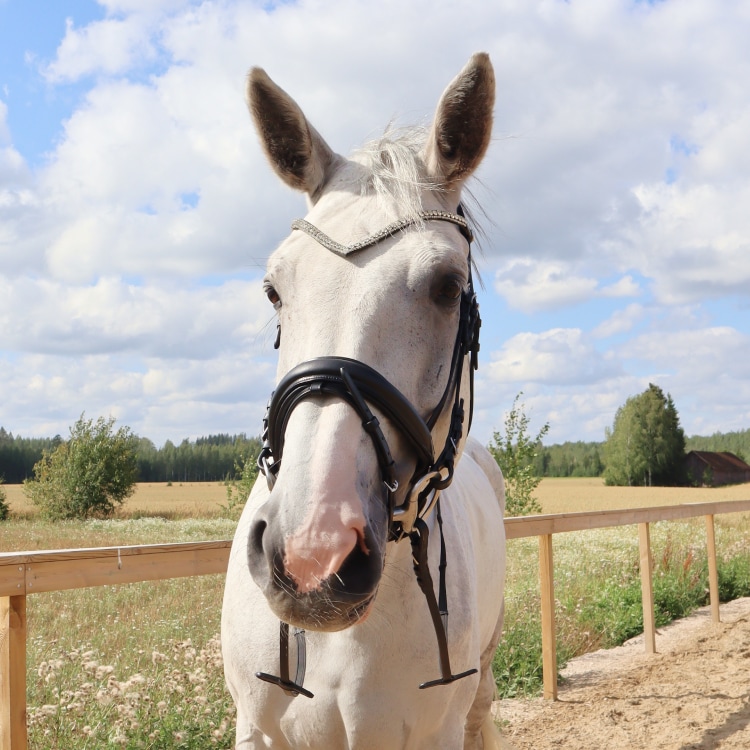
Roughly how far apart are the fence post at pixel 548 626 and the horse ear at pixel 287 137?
14.5ft

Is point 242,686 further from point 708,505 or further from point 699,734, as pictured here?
point 708,505

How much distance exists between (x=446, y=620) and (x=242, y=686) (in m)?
0.64

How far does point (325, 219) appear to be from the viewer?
1.99 metres

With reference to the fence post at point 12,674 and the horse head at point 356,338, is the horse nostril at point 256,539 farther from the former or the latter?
the fence post at point 12,674

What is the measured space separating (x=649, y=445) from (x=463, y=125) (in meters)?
74.2

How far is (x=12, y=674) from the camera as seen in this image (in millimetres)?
2457

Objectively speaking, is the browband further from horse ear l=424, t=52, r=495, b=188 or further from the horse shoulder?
the horse shoulder

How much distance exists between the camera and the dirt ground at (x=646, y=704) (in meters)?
4.88

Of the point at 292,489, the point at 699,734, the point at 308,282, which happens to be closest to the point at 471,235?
the point at 308,282

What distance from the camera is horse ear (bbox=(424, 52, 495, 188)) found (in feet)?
6.84

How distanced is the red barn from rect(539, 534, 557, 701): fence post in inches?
2868

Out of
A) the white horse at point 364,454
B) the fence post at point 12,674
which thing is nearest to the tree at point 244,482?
the fence post at point 12,674

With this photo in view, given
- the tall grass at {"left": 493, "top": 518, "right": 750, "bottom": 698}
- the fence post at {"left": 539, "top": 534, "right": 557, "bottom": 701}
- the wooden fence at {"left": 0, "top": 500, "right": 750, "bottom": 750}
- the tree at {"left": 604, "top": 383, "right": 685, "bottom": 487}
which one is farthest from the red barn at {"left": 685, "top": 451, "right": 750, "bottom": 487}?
the wooden fence at {"left": 0, "top": 500, "right": 750, "bottom": 750}

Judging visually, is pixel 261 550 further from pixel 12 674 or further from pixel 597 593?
pixel 597 593
